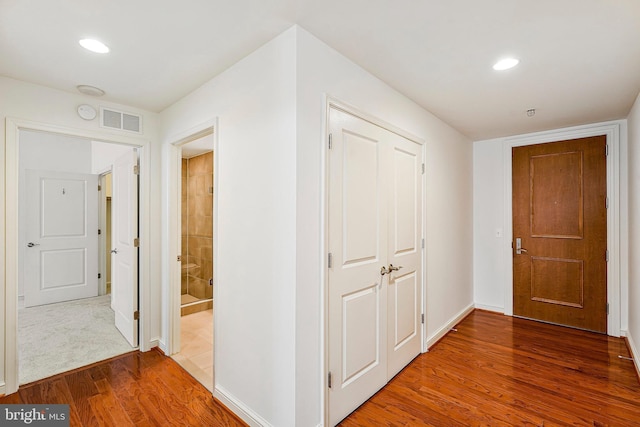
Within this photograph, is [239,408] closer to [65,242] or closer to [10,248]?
[10,248]

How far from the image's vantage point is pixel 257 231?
192cm

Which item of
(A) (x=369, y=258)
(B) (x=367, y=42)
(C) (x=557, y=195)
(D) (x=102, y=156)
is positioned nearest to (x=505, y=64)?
(B) (x=367, y=42)

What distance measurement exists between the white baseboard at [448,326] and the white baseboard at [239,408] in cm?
187

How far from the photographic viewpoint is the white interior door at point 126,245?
9.91ft

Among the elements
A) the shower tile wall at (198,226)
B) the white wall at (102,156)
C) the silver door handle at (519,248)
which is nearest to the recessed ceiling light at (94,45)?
the white wall at (102,156)

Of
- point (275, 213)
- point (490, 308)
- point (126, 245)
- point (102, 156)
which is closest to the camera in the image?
point (275, 213)

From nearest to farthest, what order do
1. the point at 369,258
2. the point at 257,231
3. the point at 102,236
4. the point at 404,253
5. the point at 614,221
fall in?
1. the point at 257,231
2. the point at 369,258
3. the point at 404,253
4. the point at 614,221
5. the point at 102,236

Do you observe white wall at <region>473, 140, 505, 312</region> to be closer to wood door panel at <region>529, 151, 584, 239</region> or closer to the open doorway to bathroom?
wood door panel at <region>529, 151, 584, 239</region>

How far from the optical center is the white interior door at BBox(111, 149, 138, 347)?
9.91 ft

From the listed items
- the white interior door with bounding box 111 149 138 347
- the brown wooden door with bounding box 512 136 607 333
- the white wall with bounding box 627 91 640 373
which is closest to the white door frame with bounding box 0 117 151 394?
the white interior door with bounding box 111 149 138 347

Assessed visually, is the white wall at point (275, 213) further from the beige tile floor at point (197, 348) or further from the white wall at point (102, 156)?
the white wall at point (102, 156)

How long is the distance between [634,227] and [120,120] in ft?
16.2

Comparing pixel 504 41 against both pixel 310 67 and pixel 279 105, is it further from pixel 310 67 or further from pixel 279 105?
pixel 279 105

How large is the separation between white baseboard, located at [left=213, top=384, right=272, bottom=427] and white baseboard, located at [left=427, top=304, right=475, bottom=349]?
6.13 ft
